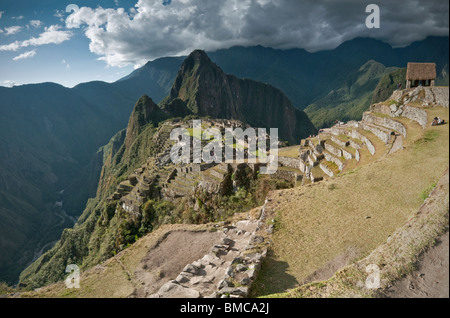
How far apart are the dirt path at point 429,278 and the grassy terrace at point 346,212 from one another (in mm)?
1870

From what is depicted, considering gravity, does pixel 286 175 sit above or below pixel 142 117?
below

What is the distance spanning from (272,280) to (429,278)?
12.7 ft

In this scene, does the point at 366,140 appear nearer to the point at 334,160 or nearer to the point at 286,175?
the point at 334,160

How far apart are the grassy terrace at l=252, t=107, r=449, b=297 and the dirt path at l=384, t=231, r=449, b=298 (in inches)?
73.6

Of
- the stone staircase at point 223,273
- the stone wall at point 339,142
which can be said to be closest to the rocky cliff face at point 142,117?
the stone wall at point 339,142

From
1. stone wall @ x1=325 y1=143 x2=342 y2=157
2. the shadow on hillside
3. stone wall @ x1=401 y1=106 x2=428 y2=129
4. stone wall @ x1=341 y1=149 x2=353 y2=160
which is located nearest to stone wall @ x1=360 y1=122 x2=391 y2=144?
stone wall @ x1=401 y1=106 x2=428 y2=129

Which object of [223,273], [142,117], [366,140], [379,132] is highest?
[142,117]

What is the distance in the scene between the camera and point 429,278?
5301 mm

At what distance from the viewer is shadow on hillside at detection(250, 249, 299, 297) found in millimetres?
7340

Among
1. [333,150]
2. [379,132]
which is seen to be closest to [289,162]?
[333,150]

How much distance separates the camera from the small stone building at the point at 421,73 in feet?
92.2

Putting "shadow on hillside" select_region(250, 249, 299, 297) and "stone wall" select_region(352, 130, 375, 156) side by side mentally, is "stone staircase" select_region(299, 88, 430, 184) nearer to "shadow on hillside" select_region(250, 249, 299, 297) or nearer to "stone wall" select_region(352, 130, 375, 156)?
"stone wall" select_region(352, 130, 375, 156)
